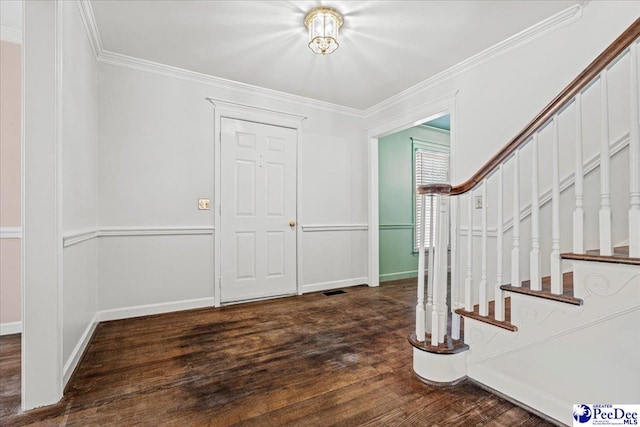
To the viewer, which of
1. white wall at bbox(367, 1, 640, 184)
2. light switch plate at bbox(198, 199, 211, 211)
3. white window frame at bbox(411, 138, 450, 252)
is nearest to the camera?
white wall at bbox(367, 1, 640, 184)

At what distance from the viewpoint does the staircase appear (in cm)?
129

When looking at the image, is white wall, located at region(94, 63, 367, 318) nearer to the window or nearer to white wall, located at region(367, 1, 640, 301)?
white wall, located at region(367, 1, 640, 301)

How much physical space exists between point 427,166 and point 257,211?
3257mm

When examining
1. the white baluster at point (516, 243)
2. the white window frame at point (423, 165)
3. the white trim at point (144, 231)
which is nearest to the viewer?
the white baluster at point (516, 243)

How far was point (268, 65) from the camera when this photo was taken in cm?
316

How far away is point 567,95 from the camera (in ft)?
4.86

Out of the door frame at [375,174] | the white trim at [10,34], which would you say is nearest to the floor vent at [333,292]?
the door frame at [375,174]

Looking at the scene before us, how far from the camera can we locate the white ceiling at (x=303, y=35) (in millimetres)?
2299

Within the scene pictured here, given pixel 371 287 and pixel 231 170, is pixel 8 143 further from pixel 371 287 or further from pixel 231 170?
pixel 371 287

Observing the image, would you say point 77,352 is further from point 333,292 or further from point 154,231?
point 333,292

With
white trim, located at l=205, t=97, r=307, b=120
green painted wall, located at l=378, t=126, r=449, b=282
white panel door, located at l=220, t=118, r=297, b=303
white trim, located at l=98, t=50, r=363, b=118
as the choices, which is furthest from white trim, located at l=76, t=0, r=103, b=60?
green painted wall, located at l=378, t=126, r=449, b=282

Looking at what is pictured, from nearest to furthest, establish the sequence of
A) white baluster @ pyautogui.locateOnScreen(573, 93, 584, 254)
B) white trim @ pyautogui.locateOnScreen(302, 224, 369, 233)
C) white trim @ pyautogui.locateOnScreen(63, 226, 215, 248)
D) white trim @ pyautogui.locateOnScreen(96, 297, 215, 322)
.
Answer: white baluster @ pyautogui.locateOnScreen(573, 93, 584, 254)
white trim @ pyautogui.locateOnScreen(63, 226, 215, 248)
white trim @ pyautogui.locateOnScreen(96, 297, 215, 322)
white trim @ pyautogui.locateOnScreen(302, 224, 369, 233)

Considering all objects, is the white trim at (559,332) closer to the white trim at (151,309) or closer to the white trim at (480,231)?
the white trim at (480,231)

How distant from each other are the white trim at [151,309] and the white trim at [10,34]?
2.47m
